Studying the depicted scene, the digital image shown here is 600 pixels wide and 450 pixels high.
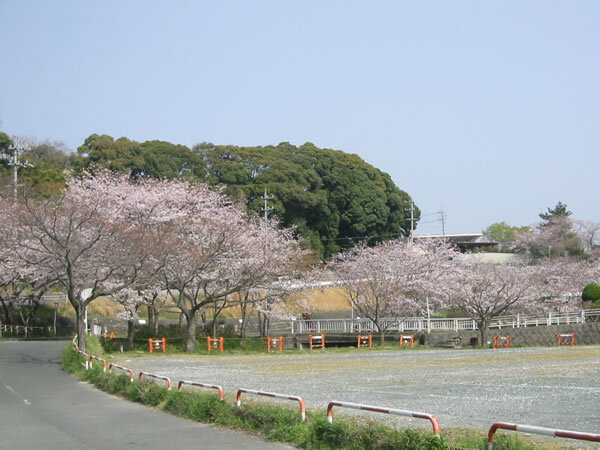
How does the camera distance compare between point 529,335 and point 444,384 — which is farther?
point 529,335

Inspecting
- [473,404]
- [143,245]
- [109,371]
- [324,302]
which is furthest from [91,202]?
[324,302]

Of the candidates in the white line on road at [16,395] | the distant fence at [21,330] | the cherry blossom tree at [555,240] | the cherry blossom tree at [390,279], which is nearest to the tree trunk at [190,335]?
the cherry blossom tree at [390,279]

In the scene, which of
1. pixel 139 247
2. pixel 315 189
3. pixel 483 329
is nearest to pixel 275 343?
pixel 139 247

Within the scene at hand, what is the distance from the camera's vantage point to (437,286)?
4619 centimetres

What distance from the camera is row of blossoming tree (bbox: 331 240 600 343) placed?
140ft

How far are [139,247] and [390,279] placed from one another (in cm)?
1926

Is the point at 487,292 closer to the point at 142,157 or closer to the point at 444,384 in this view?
the point at 444,384

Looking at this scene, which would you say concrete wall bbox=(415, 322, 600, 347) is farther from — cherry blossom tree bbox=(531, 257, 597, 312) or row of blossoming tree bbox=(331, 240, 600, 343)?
cherry blossom tree bbox=(531, 257, 597, 312)

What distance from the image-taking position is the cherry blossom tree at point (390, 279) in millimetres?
43094

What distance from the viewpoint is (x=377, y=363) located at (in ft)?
86.1

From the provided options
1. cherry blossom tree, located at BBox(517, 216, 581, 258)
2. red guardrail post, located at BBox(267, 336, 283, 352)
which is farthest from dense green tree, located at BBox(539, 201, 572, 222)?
red guardrail post, located at BBox(267, 336, 283, 352)

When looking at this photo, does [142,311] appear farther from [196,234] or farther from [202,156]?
[202,156]

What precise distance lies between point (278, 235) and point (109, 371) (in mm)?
26449

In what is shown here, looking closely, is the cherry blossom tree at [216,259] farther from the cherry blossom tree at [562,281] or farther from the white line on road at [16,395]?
the cherry blossom tree at [562,281]
